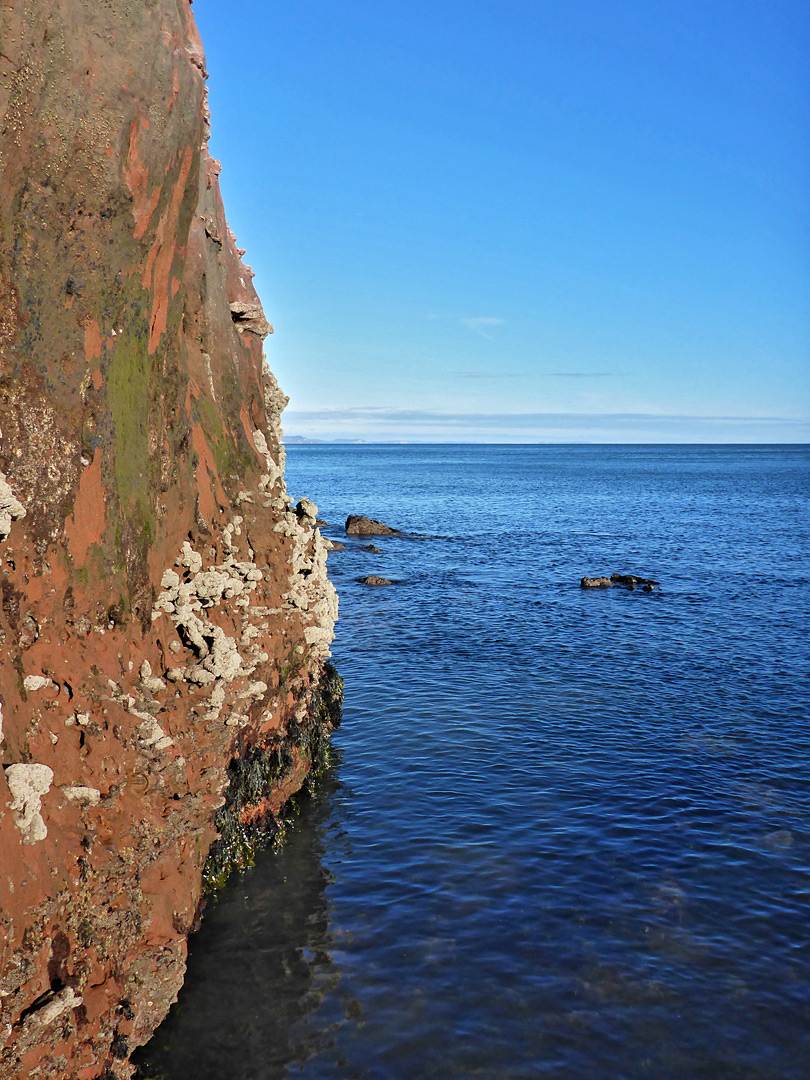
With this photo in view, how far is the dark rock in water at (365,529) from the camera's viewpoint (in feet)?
214

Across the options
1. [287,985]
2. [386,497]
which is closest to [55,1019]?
[287,985]

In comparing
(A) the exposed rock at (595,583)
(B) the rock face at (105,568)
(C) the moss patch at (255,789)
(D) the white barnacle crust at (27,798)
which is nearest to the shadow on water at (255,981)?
(C) the moss patch at (255,789)

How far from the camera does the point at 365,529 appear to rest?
6556 centimetres

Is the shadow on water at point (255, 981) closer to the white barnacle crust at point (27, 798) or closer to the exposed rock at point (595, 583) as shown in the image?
the white barnacle crust at point (27, 798)

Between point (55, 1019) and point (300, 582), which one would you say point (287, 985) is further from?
point (300, 582)

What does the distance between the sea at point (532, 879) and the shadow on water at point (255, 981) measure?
3 cm

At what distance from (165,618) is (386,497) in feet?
332

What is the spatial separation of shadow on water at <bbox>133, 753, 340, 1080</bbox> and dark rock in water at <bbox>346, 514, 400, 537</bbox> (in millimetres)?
49751

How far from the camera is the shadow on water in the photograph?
10.7 meters

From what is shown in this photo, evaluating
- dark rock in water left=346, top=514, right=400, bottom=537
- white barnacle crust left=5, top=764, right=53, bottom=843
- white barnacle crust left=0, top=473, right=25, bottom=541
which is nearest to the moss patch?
white barnacle crust left=5, top=764, right=53, bottom=843

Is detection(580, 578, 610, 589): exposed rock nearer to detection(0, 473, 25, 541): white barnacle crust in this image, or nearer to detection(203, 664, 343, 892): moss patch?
detection(203, 664, 343, 892): moss patch

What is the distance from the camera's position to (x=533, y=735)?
874 inches

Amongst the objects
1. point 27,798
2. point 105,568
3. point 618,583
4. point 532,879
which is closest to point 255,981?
point 27,798

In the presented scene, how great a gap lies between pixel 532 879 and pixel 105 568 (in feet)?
31.2
